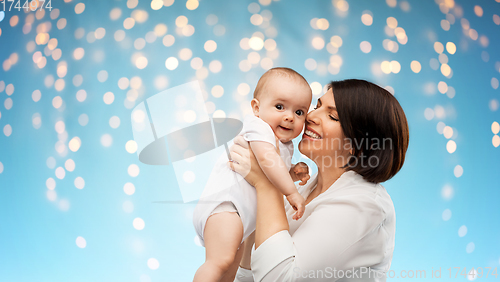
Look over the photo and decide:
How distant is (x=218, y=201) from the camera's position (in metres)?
1.08

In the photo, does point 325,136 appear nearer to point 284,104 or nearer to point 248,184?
point 284,104

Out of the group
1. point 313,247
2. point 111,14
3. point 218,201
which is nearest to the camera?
point 313,247

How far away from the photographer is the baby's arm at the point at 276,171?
1029 mm

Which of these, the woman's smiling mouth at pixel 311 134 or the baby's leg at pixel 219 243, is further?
the woman's smiling mouth at pixel 311 134

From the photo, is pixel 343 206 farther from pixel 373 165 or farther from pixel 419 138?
pixel 419 138

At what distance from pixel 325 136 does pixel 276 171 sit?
8.8 inches

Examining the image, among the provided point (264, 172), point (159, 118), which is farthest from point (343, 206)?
point (159, 118)

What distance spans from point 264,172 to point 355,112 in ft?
1.16

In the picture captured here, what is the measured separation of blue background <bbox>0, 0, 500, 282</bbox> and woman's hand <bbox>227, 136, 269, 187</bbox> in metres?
1.23

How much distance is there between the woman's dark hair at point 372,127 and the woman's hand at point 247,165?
0.31 m

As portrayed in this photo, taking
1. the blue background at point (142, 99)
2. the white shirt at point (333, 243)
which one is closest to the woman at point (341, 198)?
the white shirt at point (333, 243)

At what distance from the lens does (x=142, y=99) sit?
227 cm

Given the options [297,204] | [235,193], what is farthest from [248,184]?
[297,204]

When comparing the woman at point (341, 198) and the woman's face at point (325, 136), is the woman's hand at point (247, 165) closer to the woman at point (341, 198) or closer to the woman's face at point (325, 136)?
the woman at point (341, 198)
